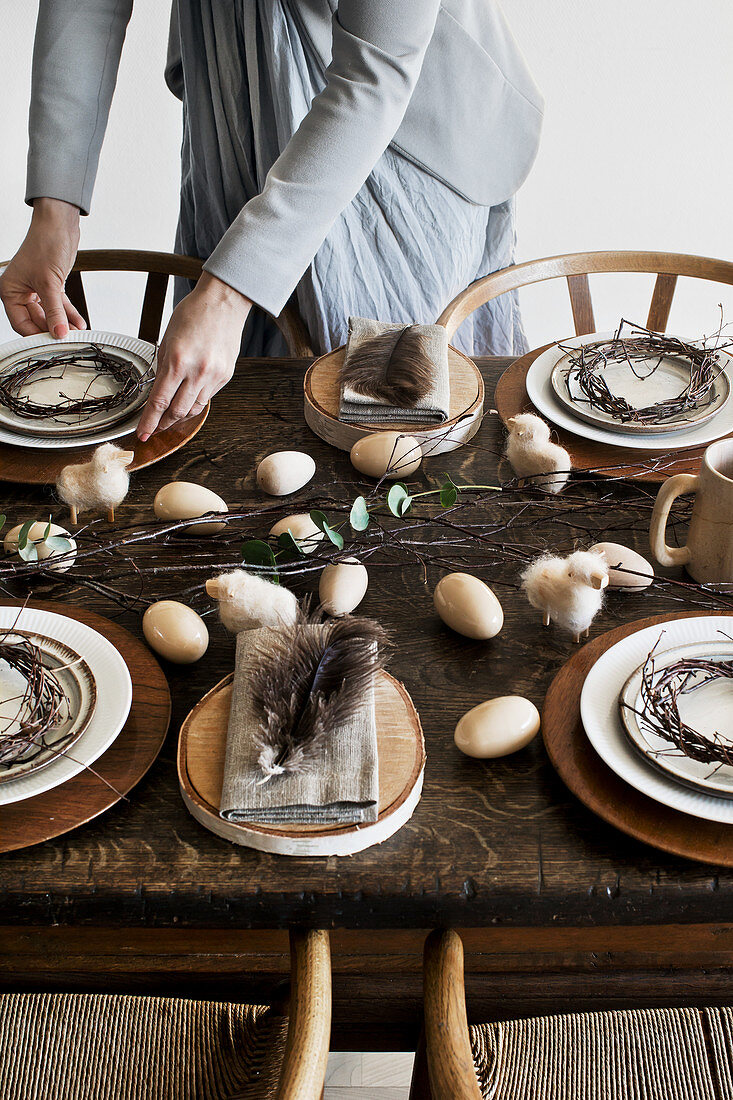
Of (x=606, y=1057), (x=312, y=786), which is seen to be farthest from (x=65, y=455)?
(x=606, y=1057)

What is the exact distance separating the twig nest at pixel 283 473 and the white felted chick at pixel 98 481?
144 millimetres

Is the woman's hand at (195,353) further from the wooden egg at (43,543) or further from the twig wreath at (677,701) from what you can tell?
the twig wreath at (677,701)

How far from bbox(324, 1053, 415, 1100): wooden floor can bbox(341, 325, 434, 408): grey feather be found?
106 cm

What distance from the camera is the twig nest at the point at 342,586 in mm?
822

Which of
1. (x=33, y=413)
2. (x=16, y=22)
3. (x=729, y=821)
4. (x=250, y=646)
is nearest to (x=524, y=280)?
(x=33, y=413)

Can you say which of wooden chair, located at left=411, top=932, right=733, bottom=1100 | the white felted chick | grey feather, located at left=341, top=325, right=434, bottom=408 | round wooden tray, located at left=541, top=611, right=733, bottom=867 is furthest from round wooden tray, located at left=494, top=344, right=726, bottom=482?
wooden chair, located at left=411, top=932, right=733, bottom=1100

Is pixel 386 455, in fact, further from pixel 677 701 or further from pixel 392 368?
pixel 677 701

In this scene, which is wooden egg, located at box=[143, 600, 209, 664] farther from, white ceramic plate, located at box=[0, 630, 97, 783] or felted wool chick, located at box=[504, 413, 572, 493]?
felted wool chick, located at box=[504, 413, 572, 493]

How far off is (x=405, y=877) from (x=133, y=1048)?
0.43m

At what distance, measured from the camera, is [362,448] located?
101cm

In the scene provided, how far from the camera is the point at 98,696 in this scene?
0.73m

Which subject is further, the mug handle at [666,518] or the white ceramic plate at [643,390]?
the white ceramic plate at [643,390]

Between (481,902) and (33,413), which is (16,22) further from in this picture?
(481,902)

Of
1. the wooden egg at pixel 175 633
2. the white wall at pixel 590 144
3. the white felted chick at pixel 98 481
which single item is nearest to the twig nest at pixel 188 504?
the white felted chick at pixel 98 481
